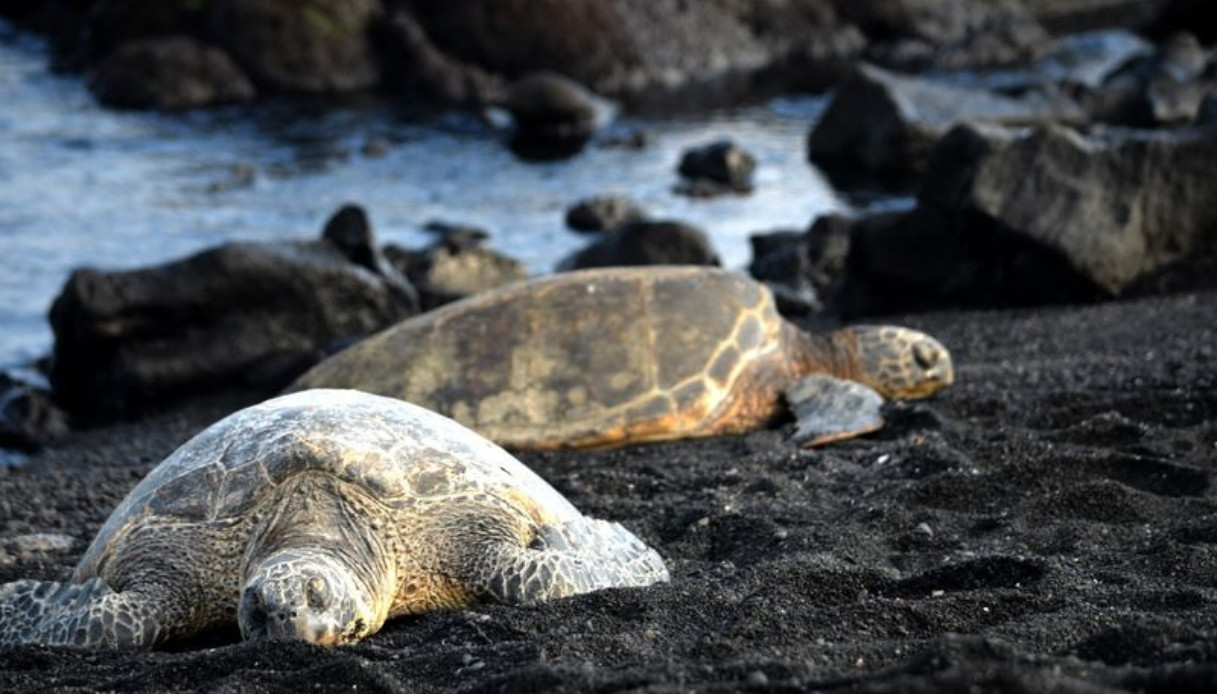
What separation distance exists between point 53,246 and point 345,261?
164 inches

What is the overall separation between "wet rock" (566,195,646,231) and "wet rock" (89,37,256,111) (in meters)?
7.50

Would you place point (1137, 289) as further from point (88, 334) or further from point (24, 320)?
point (24, 320)

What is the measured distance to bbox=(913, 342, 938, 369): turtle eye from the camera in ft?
25.4

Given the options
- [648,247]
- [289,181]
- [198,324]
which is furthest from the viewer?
[289,181]

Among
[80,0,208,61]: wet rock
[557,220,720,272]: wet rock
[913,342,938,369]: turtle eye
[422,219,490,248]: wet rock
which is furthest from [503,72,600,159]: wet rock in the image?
[913,342,938,369]: turtle eye

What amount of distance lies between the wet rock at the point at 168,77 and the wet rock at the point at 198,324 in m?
10.3

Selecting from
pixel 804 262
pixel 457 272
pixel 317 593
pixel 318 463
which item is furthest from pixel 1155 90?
pixel 317 593

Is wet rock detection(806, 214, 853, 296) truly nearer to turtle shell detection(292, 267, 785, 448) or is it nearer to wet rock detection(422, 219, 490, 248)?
wet rock detection(422, 219, 490, 248)

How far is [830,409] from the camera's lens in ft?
23.2

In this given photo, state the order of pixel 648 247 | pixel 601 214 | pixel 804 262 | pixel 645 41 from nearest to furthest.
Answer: pixel 648 247 < pixel 804 262 < pixel 601 214 < pixel 645 41

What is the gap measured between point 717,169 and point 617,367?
35.1 feet

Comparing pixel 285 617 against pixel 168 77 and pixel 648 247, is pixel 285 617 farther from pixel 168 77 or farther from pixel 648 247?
pixel 168 77

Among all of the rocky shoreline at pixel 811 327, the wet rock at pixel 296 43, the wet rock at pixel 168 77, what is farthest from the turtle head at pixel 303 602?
the wet rock at pixel 296 43

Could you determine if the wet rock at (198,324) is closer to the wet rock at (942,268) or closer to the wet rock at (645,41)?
the wet rock at (942,268)
